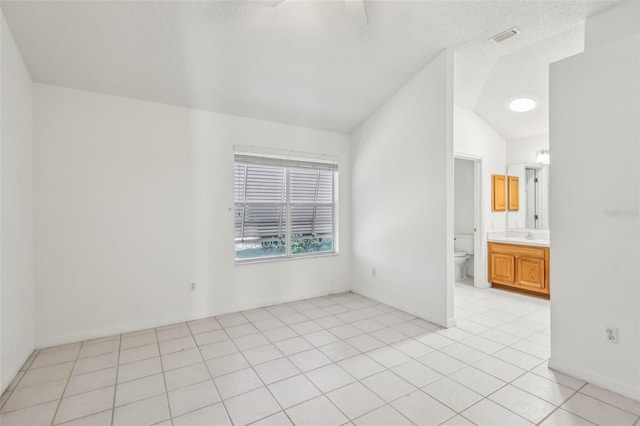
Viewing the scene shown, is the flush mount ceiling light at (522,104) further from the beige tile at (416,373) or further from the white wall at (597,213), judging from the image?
the beige tile at (416,373)

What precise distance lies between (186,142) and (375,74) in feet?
7.46

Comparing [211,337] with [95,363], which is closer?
[95,363]

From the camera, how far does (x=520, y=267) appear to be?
4484mm

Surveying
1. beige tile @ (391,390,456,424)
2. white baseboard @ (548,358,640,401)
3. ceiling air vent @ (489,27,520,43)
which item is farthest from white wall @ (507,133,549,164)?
beige tile @ (391,390,456,424)

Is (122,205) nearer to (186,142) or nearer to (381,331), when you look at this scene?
(186,142)

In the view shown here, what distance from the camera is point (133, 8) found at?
238 cm

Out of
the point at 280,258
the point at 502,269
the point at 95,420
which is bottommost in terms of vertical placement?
the point at 95,420

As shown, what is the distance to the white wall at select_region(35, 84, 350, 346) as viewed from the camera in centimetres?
294

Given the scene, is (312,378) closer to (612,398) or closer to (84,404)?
(84,404)

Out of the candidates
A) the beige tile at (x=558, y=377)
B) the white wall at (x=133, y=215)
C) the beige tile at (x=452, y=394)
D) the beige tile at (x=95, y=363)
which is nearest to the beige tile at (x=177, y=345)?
the beige tile at (x=95, y=363)

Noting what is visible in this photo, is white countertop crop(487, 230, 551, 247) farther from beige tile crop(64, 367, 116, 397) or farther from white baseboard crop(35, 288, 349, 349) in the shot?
beige tile crop(64, 367, 116, 397)

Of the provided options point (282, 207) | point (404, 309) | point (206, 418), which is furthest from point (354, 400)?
point (282, 207)

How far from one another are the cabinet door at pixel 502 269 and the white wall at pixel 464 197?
2.75ft

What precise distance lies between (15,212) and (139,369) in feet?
5.16
